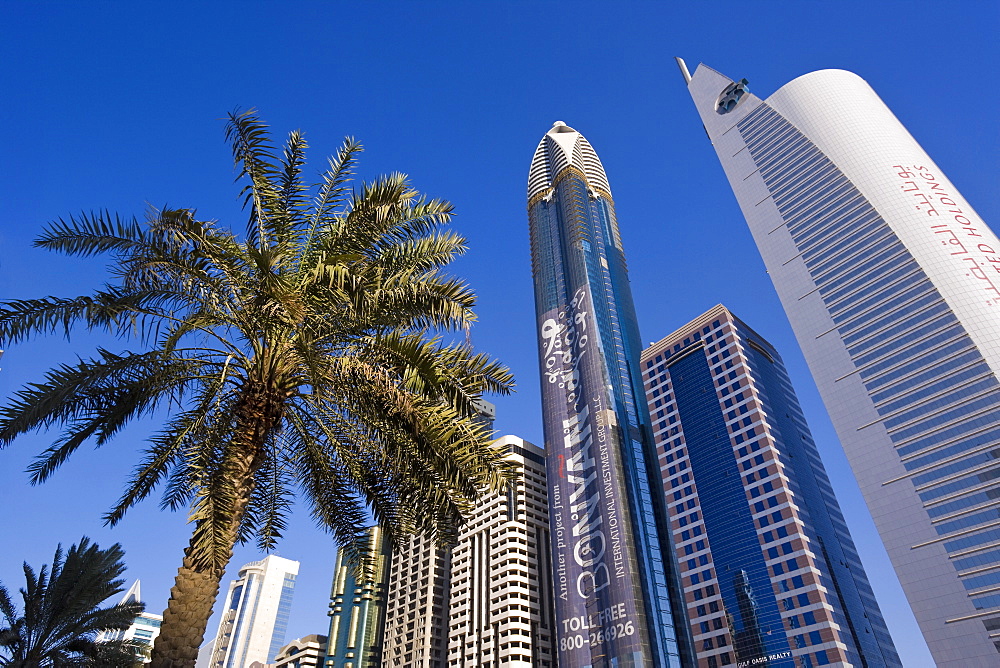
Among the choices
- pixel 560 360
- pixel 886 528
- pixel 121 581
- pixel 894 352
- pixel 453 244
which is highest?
pixel 560 360

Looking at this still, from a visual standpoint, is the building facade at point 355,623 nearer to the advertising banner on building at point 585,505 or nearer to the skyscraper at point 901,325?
the advertising banner on building at point 585,505

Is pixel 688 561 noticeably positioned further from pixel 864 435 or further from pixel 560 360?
pixel 560 360

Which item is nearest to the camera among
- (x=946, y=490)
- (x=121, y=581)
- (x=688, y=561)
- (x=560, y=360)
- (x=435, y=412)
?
(x=435, y=412)

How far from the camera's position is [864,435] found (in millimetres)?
78000

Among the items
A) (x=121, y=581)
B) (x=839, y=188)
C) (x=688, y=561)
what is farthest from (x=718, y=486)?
(x=121, y=581)

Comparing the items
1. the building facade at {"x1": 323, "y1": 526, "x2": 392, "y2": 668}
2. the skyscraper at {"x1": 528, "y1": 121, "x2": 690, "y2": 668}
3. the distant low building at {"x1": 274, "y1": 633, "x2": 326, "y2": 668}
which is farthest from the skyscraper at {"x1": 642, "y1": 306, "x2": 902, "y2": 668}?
the distant low building at {"x1": 274, "y1": 633, "x2": 326, "y2": 668}

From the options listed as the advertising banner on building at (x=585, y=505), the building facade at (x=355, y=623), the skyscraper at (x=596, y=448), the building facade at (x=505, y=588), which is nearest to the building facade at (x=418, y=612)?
the building facade at (x=355, y=623)

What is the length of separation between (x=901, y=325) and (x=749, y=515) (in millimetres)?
33390

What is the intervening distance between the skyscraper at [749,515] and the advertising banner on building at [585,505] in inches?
470

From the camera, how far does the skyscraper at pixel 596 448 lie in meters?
86.5

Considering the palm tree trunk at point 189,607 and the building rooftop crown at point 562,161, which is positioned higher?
the building rooftop crown at point 562,161

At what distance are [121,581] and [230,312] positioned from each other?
22.8m

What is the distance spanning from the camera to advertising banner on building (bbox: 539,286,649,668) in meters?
85.4

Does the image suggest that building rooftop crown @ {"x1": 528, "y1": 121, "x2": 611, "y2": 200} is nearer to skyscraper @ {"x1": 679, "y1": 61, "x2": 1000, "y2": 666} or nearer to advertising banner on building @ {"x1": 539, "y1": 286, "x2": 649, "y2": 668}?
advertising banner on building @ {"x1": 539, "y1": 286, "x2": 649, "y2": 668}
